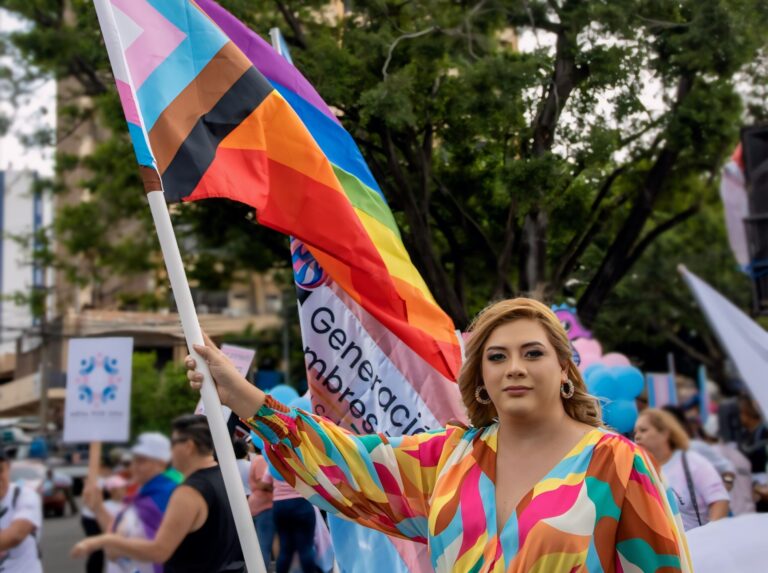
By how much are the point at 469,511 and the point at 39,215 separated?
47.3 meters

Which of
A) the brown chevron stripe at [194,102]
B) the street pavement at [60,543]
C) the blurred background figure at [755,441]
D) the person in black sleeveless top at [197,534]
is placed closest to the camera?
the brown chevron stripe at [194,102]

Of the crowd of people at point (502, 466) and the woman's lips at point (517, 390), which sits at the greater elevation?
the woman's lips at point (517, 390)

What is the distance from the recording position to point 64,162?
1880 centimetres

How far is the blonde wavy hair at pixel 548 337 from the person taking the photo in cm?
309

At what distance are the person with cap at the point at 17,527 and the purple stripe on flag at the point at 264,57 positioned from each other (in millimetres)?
2712

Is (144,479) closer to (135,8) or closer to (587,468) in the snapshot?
(135,8)

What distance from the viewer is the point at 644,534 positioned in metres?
2.82

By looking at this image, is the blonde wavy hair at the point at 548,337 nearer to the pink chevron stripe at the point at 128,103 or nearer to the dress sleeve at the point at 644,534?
the dress sleeve at the point at 644,534

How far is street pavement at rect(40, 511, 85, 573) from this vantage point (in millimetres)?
15475

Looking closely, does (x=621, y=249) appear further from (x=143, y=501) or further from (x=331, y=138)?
(x=143, y=501)

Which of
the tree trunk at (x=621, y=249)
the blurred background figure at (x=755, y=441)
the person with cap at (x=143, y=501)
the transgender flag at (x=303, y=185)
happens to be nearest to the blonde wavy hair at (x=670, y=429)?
the transgender flag at (x=303, y=185)

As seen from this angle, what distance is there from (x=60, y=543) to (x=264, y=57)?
15327mm

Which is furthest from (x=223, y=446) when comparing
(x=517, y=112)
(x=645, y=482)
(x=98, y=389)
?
(x=517, y=112)

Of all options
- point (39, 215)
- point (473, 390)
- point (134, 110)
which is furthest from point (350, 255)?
point (39, 215)
